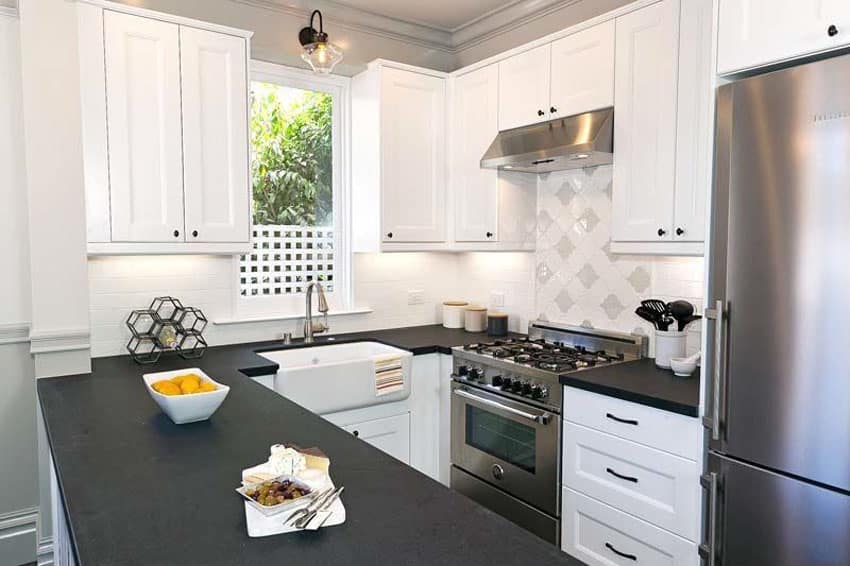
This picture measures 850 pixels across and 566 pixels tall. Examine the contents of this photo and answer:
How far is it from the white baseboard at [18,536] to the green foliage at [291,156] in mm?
1861

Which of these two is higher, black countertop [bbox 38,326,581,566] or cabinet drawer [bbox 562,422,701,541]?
black countertop [bbox 38,326,581,566]

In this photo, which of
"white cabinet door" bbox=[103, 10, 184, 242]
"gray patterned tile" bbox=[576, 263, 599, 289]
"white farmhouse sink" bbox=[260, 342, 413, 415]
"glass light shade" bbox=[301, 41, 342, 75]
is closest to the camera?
"glass light shade" bbox=[301, 41, 342, 75]

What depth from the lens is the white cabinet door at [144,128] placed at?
8.93 feet

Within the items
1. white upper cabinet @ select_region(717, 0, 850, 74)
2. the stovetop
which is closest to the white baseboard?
the stovetop

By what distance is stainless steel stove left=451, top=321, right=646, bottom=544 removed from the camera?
2.79 metres

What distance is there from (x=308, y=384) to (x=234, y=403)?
78 cm

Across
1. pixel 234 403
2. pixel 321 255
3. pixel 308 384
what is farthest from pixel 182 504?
pixel 321 255

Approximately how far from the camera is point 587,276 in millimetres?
3387

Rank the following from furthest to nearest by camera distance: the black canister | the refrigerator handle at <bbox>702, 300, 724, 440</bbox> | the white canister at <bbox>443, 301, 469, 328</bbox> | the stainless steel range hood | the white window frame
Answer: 1. the white canister at <bbox>443, 301, 469, 328</bbox>
2. the black canister
3. the white window frame
4. the stainless steel range hood
5. the refrigerator handle at <bbox>702, 300, 724, 440</bbox>

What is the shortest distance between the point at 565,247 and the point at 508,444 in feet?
3.86

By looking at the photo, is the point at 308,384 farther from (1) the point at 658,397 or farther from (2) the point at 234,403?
(1) the point at 658,397

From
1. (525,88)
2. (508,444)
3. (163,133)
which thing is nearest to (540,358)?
(508,444)

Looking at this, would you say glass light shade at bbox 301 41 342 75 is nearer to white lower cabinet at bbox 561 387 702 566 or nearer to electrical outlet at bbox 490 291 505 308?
white lower cabinet at bbox 561 387 702 566

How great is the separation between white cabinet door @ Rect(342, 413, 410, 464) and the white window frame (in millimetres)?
835
